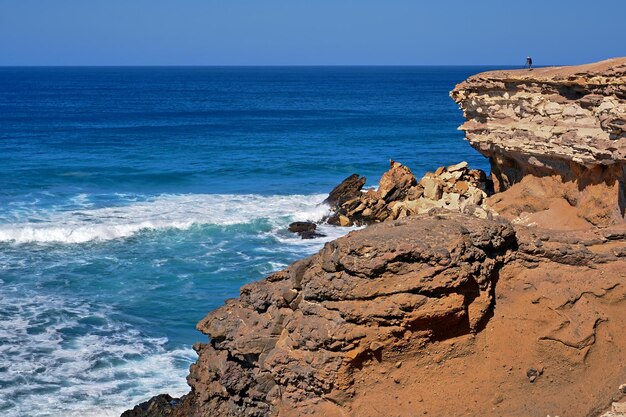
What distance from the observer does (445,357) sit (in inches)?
419

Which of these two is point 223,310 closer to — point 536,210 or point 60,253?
point 536,210

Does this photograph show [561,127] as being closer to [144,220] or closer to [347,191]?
[347,191]

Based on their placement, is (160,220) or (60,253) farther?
(160,220)

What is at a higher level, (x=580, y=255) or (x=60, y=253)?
(x=580, y=255)

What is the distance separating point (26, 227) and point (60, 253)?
3886mm

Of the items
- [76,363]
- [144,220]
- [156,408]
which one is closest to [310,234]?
[144,220]

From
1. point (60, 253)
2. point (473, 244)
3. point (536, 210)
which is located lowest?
point (60, 253)

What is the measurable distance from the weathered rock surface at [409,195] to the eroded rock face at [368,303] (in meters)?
18.1

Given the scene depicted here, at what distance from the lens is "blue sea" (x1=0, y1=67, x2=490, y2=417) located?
19.0 meters

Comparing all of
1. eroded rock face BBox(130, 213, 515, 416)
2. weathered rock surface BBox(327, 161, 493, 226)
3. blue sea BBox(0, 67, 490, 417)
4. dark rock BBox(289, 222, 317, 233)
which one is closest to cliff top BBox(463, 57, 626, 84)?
eroded rock face BBox(130, 213, 515, 416)

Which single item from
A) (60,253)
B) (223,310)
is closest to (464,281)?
(223,310)

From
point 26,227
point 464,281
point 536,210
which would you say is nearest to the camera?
point 464,281

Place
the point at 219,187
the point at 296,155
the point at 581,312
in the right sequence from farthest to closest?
1. the point at 296,155
2. the point at 219,187
3. the point at 581,312

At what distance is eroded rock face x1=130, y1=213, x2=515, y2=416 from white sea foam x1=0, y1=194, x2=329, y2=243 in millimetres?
22169
